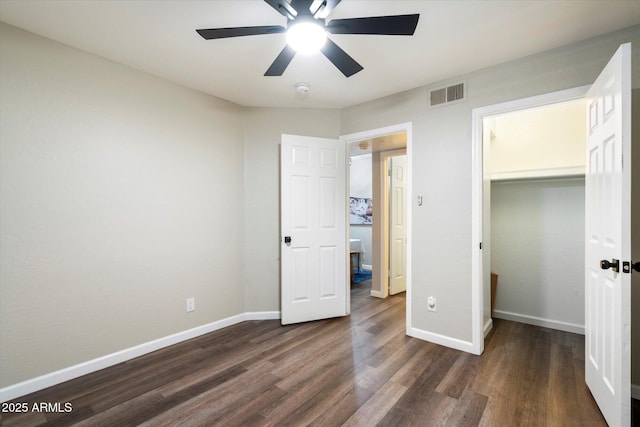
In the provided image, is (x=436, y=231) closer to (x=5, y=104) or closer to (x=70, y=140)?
(x=70, y=140)

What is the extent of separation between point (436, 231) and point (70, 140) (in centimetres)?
323

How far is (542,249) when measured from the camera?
3293mm

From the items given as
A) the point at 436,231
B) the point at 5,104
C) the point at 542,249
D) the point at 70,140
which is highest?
the point at 5,104

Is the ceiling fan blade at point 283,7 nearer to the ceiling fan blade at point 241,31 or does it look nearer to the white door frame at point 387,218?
the ceiling fan blade at point 241,31

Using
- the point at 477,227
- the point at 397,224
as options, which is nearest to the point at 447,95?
the point at 477,227

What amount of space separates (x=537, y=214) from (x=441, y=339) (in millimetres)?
1825

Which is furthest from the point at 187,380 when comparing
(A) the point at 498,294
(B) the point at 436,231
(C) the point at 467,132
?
(A) the point at 498,294

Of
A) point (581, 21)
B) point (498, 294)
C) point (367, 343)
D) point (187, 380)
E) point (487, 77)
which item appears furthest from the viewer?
point (498, 294)

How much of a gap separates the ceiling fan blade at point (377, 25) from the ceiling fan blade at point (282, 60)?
0.30 meters

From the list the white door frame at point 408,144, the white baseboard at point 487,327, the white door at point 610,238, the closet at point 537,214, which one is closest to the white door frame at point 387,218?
the white door frame at point 408,144

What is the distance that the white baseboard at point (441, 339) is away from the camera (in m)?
2.69

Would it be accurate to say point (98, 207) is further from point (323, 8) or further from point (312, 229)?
point (323, 8)

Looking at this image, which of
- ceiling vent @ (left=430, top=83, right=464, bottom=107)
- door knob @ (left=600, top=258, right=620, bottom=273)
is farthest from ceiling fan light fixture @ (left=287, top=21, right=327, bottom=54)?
door knob @ (left=600, top=258, right=620, bottom=273)

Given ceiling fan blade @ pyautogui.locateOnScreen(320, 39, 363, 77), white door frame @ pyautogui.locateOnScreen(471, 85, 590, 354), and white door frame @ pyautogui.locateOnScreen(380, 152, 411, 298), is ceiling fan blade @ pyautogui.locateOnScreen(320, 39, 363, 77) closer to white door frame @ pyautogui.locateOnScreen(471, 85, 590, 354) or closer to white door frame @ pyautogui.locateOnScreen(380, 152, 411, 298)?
white door frame @ pyautogui.locateOnScreen(471, 85, 590, 354)
